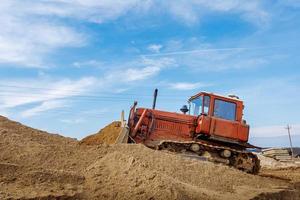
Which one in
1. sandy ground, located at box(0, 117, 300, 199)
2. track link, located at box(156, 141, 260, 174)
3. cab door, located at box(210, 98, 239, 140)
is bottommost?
sandy ground, located at box(0, 117, 300, 199)

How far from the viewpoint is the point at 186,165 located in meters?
11.7

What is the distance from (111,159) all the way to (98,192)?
1.95 meters

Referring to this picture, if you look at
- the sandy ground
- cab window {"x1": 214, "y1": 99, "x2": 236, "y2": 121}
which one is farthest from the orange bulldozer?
the sandy ground

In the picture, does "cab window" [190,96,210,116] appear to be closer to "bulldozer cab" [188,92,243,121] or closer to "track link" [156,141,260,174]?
"bulldozer cab" [188,92,243,121]

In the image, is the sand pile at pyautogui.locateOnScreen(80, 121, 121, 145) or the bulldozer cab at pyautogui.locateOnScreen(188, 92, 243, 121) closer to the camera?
the sand pile at pyautogui.locateOnScreen(80, 121, 121, 145)

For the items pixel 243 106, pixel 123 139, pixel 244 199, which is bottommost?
pixel 244 199

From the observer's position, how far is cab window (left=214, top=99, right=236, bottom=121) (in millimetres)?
15875

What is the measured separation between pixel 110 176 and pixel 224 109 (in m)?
7.91

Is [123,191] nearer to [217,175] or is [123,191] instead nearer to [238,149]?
[217,175]

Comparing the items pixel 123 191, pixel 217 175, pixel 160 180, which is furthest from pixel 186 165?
pixel 123 191

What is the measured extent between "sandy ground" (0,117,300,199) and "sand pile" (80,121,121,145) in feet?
8.52

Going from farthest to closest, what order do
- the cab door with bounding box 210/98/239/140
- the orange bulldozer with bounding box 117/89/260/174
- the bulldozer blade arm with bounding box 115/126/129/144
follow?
the cab door with bounding box 210/98/239/140
the orange bulldozer with bounding box 117/89/260/174
the bulldozer blade arm with bounding box 115/126/129/144

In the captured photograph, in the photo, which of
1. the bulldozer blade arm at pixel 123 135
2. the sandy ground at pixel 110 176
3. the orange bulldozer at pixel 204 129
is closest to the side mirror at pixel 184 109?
the orange bulldozer at pixel 204 129

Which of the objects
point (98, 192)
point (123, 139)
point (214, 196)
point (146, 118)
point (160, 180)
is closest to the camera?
point (98, 192)
